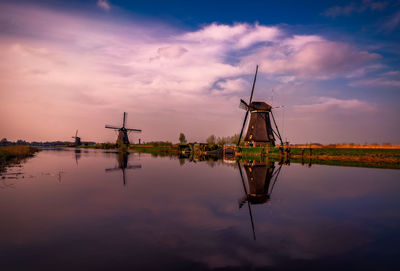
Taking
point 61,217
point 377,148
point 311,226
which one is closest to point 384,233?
point 311,226

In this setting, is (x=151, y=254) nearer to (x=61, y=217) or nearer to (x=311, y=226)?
(x=61, y=217)

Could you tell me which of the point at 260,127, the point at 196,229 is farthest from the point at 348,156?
the point at 196,229

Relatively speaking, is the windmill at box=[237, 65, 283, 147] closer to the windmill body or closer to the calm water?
the windmill body

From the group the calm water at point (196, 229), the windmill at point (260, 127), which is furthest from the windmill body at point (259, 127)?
the calm water at point (196, 229)

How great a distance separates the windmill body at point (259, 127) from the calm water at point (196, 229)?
35.9 meters

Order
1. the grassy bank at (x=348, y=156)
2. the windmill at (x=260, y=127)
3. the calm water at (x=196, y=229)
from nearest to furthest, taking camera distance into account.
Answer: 1. the calm water at (x=196, y=229)
2. the grassy bank at (x=348, y=156)
3. the windmill at (x=260, y=127)

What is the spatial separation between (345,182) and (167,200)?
1440 centimetres

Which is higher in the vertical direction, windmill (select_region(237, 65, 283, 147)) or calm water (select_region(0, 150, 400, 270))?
windmill (select_region(237, 65, 283, 147))

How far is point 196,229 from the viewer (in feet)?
26.8

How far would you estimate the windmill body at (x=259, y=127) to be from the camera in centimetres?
5028

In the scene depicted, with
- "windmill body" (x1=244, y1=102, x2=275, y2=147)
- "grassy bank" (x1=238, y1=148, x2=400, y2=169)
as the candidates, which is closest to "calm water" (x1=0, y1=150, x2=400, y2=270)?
"grassy bank" (x1=238, y1=148, x2=400, y2=169)

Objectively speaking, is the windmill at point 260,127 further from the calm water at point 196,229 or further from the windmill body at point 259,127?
the calm water at point 196,229

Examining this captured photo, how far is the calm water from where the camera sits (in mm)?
5898

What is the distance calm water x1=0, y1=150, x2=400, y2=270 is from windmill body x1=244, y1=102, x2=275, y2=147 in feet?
118
